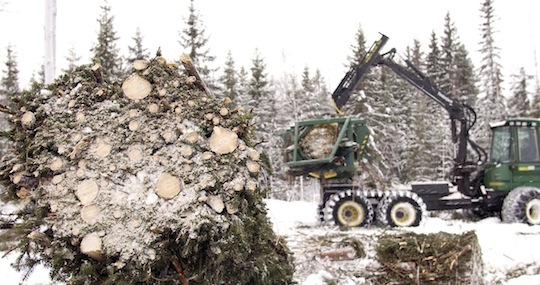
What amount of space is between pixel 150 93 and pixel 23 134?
3.02 ft

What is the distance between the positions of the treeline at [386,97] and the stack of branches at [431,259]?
18350mm

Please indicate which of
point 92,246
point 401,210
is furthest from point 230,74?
point 92,246

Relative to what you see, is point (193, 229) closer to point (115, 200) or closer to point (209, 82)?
point (115, 200)

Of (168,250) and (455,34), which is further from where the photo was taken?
(455,34)

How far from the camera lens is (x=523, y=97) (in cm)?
3319

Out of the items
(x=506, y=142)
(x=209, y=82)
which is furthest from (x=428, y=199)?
(x=209, y=82)

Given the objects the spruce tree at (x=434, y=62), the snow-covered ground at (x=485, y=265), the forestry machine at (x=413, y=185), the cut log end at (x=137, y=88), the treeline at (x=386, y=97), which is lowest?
the snow-covered ground at (x=485, y=265)

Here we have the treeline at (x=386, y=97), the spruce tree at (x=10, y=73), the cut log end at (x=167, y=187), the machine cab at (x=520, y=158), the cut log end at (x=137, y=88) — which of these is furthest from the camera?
the spruce tree at (x=10, y=73)

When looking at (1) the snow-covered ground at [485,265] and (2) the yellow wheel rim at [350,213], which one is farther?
(2) the yellow wheel rim at [350,213]

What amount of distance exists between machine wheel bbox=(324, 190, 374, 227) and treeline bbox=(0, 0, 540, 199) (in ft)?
46.9

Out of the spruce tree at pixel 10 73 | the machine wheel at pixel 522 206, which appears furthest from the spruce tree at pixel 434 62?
the spruce tree at pixel 10 73

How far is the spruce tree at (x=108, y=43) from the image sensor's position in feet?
71.3

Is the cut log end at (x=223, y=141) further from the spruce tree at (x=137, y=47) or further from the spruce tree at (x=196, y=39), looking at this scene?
the spruce tree at (x=137, y=47)

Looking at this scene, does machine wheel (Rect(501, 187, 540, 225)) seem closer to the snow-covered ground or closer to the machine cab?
the machine cab
